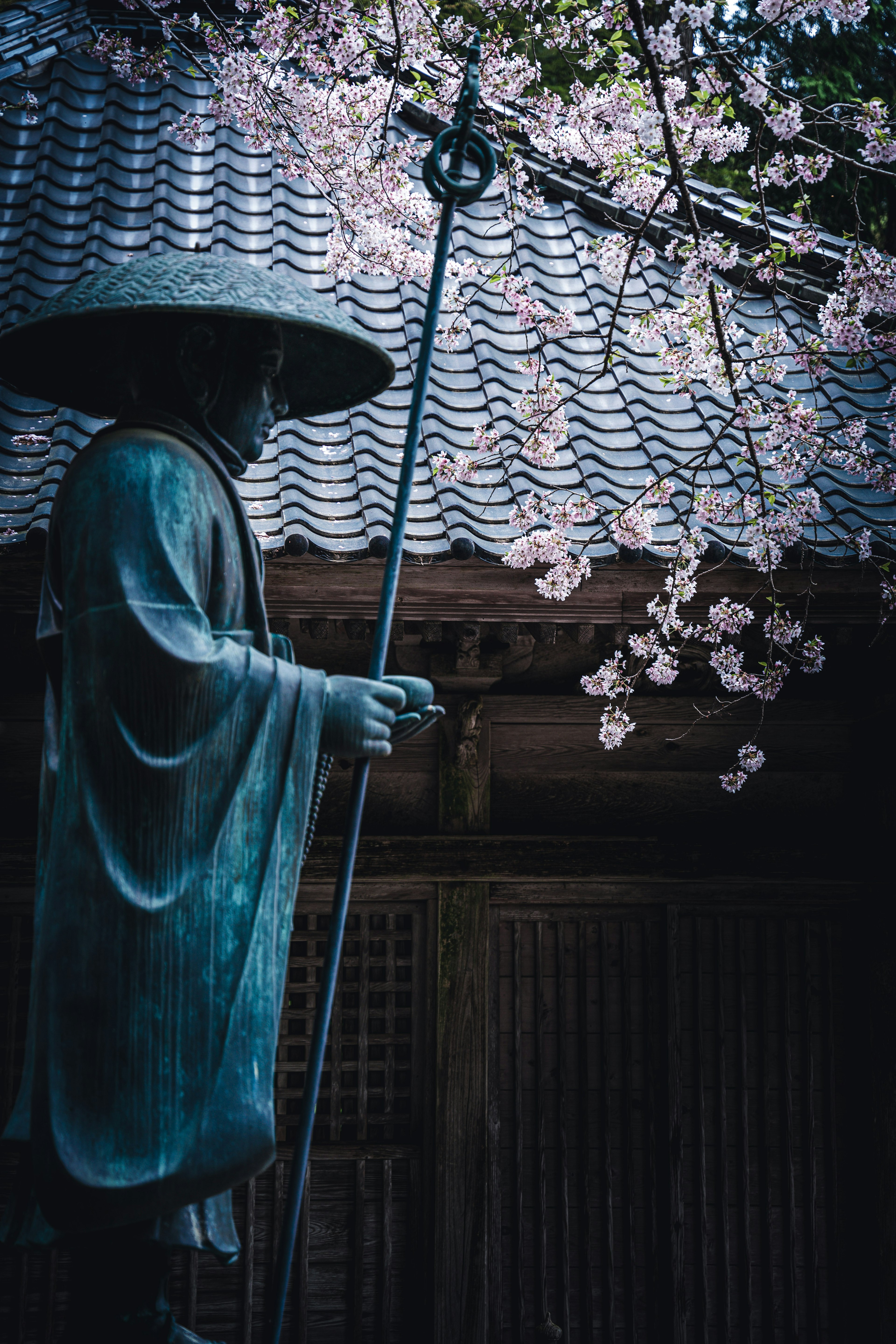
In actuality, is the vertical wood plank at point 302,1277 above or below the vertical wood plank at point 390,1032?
below

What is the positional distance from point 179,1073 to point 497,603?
2.82 metres

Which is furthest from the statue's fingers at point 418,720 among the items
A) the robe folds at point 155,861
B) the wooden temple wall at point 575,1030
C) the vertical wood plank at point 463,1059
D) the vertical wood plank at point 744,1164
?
the vertical wood plank at point 744,1164

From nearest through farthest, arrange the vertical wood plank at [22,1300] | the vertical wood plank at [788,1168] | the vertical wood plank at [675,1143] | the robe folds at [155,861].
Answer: the robe folds at [155,861] < the vertical wood plank at [22,1300] < the vertical wood plank at [675,1143] < the vertical wood plank at [788,1168]

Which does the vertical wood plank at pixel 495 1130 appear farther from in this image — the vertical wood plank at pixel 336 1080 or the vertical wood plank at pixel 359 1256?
the vertical wood plank at pixel 336 1080

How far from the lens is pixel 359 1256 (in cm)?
502

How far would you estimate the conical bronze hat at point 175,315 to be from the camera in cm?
203

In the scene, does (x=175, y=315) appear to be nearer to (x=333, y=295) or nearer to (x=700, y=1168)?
(x=333, y=295)

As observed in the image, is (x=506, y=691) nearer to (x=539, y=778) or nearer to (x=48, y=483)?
(x=539, y=778)

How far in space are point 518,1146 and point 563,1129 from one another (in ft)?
0.72

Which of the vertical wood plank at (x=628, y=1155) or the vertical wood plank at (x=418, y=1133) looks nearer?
the vertical wood plank at (x=418, y=1133)

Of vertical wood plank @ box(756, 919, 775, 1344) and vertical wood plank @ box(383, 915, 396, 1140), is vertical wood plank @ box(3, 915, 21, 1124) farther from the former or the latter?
vertical wood plank @ box(756, 919, 775, 1344)

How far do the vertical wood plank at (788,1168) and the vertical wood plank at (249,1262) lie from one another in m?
2.40

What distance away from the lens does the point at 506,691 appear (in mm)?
5402

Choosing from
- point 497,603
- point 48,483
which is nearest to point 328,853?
point 497,603
